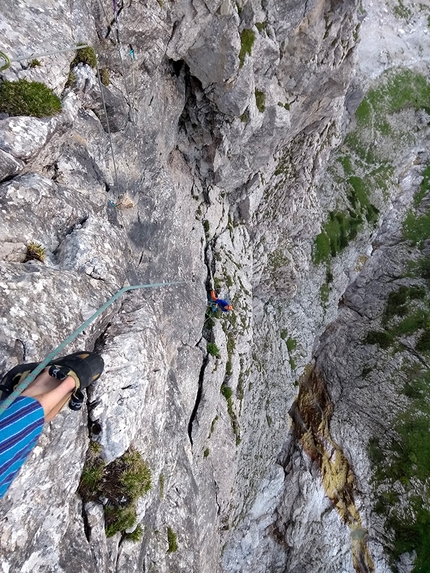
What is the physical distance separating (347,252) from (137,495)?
38.9 meters

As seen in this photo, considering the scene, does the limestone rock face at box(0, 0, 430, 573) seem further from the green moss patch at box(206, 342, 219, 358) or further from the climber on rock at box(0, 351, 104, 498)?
the climber on rock at box(0, 351, 104, 498)

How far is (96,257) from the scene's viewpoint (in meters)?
10.7

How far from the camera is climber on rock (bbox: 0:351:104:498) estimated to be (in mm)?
5914

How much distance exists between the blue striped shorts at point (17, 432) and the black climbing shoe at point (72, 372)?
53 centimetres

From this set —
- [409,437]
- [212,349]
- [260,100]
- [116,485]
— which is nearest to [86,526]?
[116,485]

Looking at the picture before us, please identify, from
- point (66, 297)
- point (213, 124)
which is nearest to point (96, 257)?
point (66, 297)

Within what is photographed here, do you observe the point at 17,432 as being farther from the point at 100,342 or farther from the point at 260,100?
the point at 260,100

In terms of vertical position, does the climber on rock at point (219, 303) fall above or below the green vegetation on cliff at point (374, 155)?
below

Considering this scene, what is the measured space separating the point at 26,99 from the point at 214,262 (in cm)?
1635

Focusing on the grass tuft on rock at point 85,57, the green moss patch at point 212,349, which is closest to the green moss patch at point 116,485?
the green moss patch at point 212,349

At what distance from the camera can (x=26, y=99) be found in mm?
10305

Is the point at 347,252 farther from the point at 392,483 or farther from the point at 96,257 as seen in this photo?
the point at 96,257

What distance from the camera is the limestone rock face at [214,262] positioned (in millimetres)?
9383

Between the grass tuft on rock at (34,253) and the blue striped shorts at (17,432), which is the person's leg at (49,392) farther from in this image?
the grass tuft on rock at (34,253)
